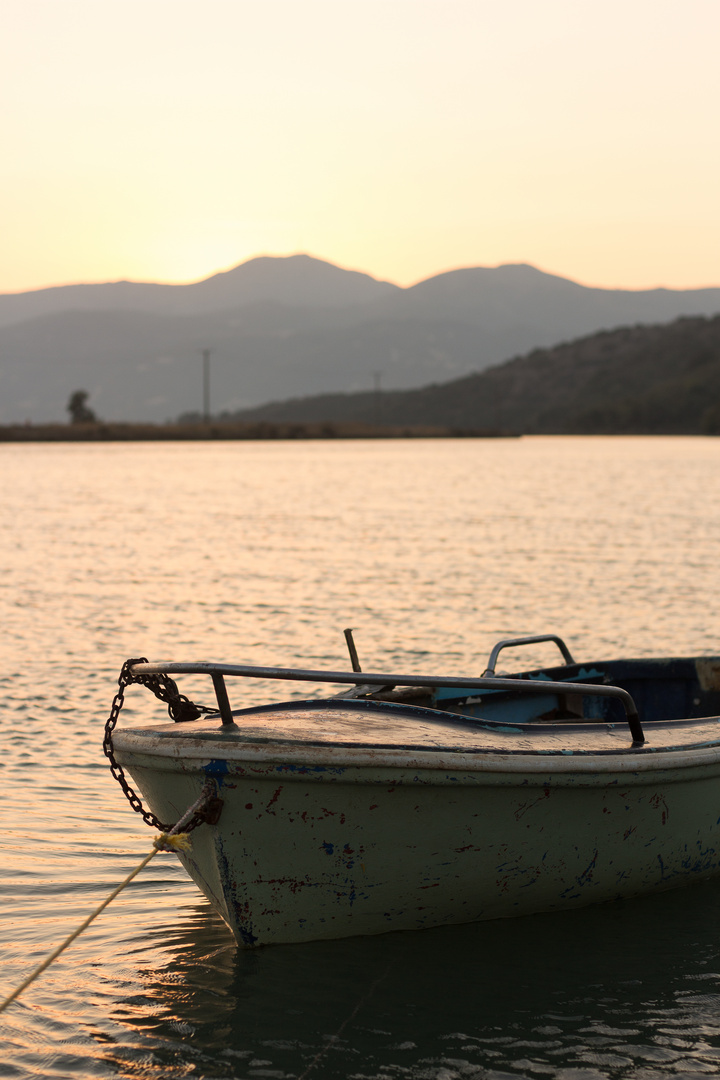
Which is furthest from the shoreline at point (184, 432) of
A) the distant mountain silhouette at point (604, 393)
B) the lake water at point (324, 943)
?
the lake water at point (324, 943)

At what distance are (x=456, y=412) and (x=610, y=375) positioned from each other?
26.3m

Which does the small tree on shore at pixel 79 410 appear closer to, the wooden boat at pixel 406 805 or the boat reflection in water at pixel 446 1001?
the wooden boat at pixel 406 805

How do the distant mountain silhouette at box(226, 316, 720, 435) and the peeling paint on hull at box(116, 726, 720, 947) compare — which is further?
the distant mountain silhouette at box(226, 316, 720, 435)

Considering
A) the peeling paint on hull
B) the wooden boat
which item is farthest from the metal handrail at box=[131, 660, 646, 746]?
the peeling paint on hull

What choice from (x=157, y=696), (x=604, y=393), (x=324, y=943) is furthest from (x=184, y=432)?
(x=324, y=943)

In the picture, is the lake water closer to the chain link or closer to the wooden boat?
the wooden boat

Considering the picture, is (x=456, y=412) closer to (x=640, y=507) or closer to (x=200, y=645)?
(x=640, y=507)

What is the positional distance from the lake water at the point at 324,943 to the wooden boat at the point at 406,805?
0.32 m

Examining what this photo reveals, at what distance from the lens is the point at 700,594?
64.3 feet

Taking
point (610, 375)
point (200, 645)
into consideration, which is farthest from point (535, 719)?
point (610, 375)

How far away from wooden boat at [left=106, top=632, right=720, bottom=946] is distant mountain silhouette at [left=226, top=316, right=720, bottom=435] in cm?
14234

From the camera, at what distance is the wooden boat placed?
5.43 m

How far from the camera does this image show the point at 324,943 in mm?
5996

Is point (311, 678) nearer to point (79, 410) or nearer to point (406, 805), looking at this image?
point (406, 805)
